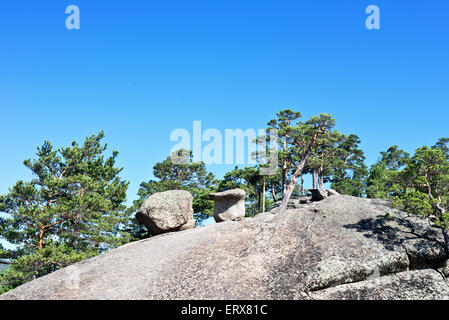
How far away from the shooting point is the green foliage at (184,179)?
41.0m

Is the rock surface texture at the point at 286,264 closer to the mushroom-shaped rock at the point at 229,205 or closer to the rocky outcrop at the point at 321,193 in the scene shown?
the mushroom-shaped rock at the point at 229,205

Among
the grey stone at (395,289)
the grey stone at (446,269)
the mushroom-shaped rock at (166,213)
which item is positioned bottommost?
the grey stone at (395,289)

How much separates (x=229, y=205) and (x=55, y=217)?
1464cm

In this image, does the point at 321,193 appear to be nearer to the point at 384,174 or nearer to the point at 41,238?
the point at 384,174

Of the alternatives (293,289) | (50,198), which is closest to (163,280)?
(293,289)

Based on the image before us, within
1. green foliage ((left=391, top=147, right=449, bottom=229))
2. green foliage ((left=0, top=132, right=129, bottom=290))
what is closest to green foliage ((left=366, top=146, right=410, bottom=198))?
green foliage ((left=391, top=147, right=449, bottom=229))

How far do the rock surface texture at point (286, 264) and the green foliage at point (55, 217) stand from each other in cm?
1049

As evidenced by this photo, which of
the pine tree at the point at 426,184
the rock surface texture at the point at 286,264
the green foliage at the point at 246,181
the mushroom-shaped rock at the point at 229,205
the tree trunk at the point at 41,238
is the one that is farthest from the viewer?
the green foliage at the point at 246,181

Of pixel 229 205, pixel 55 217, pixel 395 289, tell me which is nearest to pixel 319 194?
pixel 229 205

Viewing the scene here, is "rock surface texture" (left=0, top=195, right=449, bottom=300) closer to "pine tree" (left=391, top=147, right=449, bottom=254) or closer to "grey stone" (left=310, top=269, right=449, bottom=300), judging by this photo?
"grey stone" (left=310, top=269, right=449, bottom=300)

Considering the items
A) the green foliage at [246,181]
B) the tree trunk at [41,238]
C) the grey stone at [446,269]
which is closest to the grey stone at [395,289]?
the grey stone at [446,269]

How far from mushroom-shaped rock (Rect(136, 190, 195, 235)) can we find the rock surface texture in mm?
5535

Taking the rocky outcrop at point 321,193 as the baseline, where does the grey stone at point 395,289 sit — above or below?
below

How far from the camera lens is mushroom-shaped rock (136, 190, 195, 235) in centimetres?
1955
